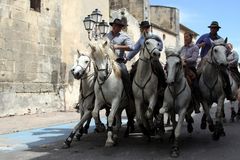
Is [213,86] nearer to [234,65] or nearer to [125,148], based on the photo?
[125,148]

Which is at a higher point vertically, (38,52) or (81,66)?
(38,52)

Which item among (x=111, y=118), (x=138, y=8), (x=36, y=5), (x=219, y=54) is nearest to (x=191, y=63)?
(x=219, y=54)

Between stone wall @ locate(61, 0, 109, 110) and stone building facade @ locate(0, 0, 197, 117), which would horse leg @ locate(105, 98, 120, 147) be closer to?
stone building facade @ locate(0, 0, 197, 117)

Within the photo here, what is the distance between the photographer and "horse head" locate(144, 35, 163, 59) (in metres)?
7.03

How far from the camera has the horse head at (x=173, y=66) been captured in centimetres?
702

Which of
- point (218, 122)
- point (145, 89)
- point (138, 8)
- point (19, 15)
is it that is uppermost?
point (138, 8)

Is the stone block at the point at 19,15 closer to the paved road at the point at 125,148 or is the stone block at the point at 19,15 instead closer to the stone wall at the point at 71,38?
the stone wall at the point at 71,38

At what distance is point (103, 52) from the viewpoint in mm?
7754

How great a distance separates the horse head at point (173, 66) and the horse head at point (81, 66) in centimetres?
184

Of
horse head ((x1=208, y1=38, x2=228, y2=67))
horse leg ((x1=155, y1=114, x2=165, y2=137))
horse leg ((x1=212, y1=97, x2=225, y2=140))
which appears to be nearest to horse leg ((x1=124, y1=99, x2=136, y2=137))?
horse leg ((x1=155, y1=114, x2=165, y2=137))

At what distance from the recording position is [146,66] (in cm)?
764

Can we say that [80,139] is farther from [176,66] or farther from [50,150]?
[176,66]

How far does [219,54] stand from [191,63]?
86 centimetres

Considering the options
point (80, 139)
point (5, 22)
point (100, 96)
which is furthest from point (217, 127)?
point (5, 22)
